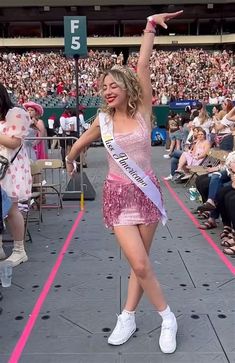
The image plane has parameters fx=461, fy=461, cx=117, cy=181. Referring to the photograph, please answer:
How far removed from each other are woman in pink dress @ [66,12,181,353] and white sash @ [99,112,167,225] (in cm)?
1

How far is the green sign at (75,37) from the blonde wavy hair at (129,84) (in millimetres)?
5261

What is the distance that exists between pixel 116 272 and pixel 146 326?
3.69 feet

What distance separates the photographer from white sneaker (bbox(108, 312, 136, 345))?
9.89 feet

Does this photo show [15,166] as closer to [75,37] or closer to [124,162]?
[124,162]

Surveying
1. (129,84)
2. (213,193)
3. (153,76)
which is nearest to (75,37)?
(213,193)

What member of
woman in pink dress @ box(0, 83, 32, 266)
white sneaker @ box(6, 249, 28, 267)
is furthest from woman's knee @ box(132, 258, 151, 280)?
white sneaker @ box(6, 249, 28, 267)

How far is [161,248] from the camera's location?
16.8 feet

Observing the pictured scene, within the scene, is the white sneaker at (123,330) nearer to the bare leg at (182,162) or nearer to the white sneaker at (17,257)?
the white sneaker at (17,257)

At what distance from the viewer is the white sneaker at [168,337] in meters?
2.91

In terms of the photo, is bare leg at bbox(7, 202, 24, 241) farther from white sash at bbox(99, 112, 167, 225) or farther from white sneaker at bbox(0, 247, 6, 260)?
white sash at bbox(99, 112, 167, 225)

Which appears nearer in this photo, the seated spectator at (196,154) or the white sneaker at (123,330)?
the white sneaker at (123,330)

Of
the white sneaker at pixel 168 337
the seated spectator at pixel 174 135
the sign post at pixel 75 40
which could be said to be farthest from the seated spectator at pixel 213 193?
the seated spectator at pixel 174 135

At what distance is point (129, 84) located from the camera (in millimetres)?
2795

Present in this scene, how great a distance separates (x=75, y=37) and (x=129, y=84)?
5452 mm
